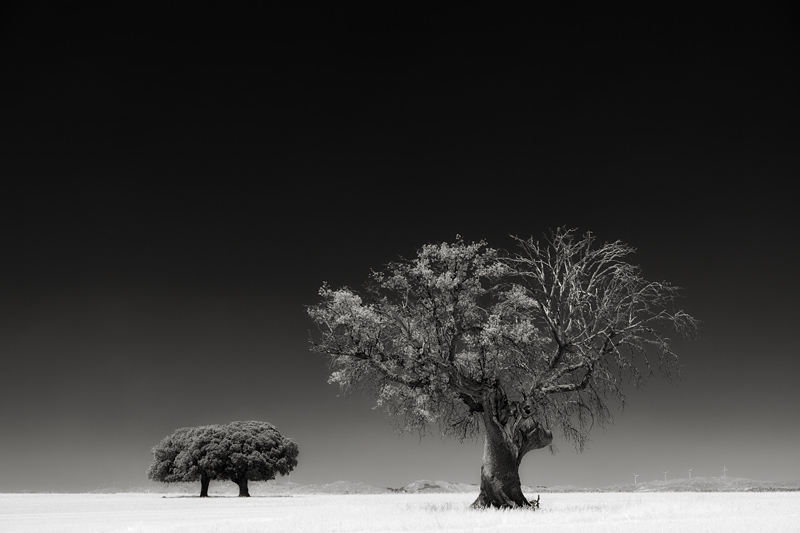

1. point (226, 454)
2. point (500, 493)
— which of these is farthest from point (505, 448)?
point (226, 454)

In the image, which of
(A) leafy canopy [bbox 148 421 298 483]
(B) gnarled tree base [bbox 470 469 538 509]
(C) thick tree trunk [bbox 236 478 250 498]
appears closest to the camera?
(B) gnarled tree base [bbox 470 469 538 509]

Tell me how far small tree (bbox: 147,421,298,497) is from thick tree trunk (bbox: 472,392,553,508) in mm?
52219

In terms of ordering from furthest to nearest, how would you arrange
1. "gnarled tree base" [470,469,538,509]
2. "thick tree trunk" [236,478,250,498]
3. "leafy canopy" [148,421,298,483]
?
"thick tree trunk" [236,478,250,498], "leafy canopy" [148,421,298,483], "gnarled tree base" [470,469,538,509]

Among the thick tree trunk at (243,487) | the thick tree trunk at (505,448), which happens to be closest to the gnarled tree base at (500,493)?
the thick tree trunk at (505,448)

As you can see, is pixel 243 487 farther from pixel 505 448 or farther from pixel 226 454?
pixel 505 448

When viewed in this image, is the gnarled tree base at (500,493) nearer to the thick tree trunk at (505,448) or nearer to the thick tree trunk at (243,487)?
the thick tree trunk at (505,448)

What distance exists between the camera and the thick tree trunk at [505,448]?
3130 centimetres

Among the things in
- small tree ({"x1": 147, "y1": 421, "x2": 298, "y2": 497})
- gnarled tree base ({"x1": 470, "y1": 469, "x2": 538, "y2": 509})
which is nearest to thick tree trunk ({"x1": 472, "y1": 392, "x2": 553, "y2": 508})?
gnarled tree base ({"x1": 470, "y1": 469, "x2": 538, "y2": 509})

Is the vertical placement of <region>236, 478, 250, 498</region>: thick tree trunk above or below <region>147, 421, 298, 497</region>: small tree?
below

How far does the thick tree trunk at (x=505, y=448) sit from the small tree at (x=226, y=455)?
171 ft

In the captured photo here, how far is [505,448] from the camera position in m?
31.8

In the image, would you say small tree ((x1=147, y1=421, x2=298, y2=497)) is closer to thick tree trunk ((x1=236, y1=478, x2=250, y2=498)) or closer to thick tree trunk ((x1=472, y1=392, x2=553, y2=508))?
thick tree trunk ((x1=236, y1=478, x2=250, y2=498))

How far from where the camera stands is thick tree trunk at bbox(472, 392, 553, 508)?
31.3m

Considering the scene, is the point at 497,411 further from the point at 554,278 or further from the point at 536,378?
the point at 554,278
